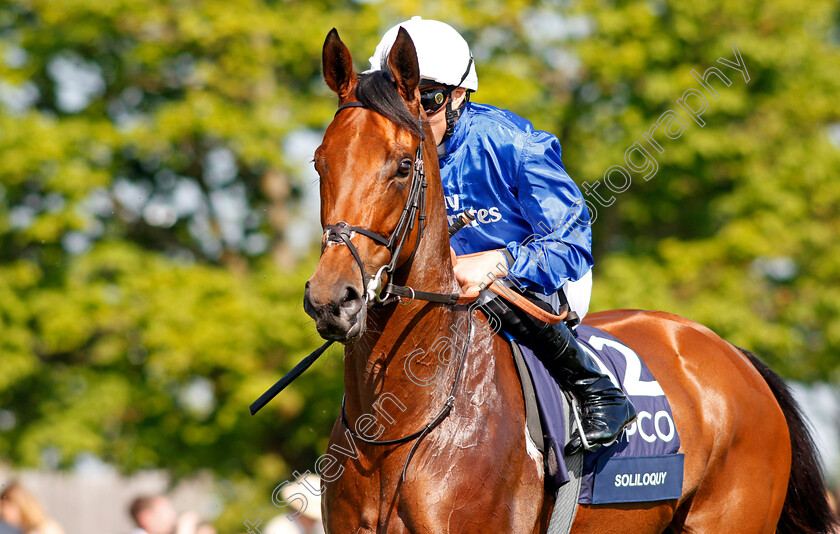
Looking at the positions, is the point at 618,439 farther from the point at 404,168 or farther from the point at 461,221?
the point at 404,168

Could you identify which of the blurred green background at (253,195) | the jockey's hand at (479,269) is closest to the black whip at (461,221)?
the jockey's hand at (479,269)

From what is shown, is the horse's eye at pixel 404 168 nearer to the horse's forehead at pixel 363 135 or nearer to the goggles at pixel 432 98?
the horse's forehead at pixel 363 135

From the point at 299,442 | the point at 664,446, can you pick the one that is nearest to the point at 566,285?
the point at 664,446

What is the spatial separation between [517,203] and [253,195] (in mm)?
12317

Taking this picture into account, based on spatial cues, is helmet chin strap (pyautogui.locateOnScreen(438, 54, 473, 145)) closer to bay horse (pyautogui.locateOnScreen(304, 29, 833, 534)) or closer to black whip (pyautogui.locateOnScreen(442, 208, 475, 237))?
black whip (pyautogui.locateOnScreen(442, 208, 475, 237))

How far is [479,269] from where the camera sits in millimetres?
3523

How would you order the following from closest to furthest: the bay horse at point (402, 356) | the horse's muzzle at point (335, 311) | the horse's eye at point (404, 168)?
the horse's muzzle at point (335, 311) → the bay horse at point (402, 356) → the horse's eye at point (404, 168)

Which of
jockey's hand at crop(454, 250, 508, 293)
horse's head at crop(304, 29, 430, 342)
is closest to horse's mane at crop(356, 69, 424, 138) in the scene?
horse's head at crop(304, 29, 430, 342)

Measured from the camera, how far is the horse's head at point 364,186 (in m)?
2.71

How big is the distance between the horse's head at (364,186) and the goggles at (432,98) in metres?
0.41

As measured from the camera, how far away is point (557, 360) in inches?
143

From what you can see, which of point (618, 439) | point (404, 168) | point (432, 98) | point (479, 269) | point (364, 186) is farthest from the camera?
point (618, 439)

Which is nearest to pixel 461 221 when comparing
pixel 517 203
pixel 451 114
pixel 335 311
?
pixel 517 203

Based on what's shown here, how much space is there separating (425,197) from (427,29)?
0.89m
